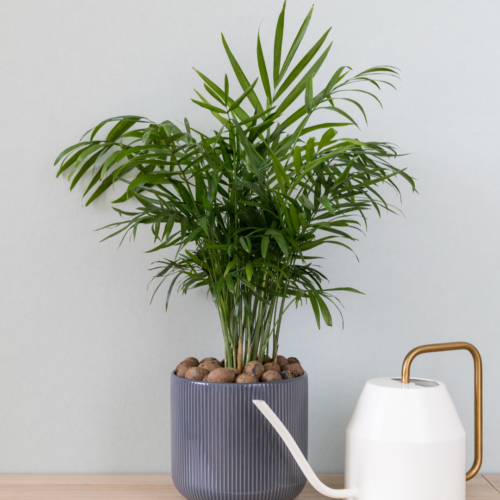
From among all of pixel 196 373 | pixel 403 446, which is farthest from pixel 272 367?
pixel 403 446

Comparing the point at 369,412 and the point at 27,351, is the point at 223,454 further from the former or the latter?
the point at 27,351

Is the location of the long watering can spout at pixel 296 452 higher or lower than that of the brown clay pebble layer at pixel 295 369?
lower

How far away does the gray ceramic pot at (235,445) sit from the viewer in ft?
2.55

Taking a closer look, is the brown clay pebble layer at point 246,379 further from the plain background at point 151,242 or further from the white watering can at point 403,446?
the plain background at point 151,242

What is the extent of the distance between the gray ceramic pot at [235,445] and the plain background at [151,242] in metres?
0.27

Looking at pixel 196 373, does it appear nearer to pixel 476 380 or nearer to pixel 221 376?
pixel 221 376

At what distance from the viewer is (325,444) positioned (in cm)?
107

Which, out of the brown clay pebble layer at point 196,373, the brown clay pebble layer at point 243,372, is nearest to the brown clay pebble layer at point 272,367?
the brown clay pebble layer at point 243,372

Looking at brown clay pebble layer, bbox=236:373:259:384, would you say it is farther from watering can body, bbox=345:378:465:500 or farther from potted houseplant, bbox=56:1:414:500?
watering can body, bbox=345:378:465:500

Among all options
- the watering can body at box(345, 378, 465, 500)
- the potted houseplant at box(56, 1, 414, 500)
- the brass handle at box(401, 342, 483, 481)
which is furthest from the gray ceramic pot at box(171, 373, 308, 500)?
the brass handle at box(401, 342, 483, 481)

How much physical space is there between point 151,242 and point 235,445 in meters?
0.48

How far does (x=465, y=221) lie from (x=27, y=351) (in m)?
1.02

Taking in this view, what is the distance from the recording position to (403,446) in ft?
2.30

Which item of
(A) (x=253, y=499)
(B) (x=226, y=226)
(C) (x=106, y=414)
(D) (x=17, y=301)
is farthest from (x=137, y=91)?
(A) (x=253, y=499)
